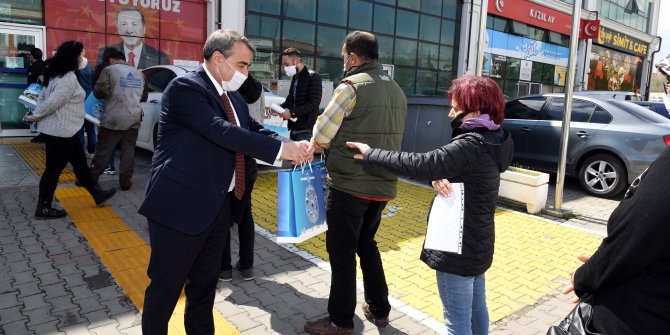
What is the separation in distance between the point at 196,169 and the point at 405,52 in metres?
16.2

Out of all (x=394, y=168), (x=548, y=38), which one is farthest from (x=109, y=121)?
(x=548, y=38)

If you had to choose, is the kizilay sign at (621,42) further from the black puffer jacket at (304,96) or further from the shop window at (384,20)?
the black puffer jacket at (304,96)

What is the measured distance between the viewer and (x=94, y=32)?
37.0 feet

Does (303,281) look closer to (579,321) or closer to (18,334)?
(18,334)

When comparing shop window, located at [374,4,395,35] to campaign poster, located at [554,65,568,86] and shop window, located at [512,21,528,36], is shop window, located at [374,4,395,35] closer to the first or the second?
shop window, located at [512,21,528,36]

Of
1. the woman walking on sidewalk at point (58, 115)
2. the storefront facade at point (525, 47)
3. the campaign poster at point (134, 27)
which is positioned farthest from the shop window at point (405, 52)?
the woman walking on sidewalk at point (58, 115)

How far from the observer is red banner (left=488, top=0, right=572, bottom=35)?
68.3 feet

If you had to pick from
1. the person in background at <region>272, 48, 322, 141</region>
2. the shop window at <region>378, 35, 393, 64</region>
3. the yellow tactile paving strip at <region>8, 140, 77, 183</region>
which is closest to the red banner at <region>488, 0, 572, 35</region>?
the shop window at <region>378, 35, 393, 64</region>

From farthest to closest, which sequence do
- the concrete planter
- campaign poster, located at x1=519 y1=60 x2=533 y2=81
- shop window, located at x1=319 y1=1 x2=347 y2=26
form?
1. campaign poster, located at x1=519 y1=60 x2=533 y2=81
2. shop window, located at x1=319 y1=1 x2=347 y2=26
3. the concrete planter

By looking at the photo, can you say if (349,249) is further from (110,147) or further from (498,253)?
(110,147)

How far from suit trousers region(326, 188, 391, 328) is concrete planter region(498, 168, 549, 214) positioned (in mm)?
4309

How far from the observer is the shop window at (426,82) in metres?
18.6

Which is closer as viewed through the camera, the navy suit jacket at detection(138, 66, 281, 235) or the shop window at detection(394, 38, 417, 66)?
the navy suit jacket at detection(138, 66, 281, 235)

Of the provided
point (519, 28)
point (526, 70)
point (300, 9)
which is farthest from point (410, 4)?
point (526, 70)
